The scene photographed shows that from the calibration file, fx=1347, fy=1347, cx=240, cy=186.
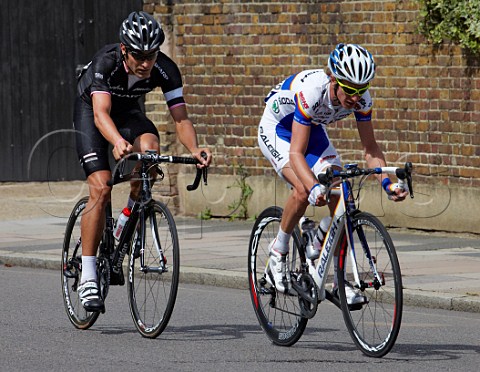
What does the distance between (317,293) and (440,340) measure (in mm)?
1025

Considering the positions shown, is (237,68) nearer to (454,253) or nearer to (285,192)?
(285,192)

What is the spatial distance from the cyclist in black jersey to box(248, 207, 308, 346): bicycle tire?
2.15ft

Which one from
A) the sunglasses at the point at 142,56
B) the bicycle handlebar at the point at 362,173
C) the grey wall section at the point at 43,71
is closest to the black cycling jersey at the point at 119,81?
the sunglasses at the point at 142,56

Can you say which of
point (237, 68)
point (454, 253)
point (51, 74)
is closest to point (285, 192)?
point (237, 68)

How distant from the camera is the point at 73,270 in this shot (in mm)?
9328

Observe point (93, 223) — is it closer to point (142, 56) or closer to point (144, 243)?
point (144, 243)

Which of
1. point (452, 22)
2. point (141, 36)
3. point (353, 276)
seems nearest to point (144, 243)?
point (141, 36)

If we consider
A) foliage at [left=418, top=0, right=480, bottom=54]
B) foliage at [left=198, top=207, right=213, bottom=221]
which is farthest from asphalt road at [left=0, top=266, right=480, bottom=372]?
foliage at [left=198, top=207, right=213, bottom=221]

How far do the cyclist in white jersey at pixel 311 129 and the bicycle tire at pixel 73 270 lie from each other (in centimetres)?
139

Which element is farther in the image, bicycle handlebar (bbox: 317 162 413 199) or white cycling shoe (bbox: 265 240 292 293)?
white cycling shoe (bbox: 265 240 292 293)

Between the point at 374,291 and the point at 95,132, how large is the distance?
2.21 m

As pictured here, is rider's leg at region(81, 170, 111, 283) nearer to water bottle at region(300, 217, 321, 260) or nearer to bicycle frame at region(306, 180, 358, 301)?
water bottle at region(300, 217, 321, 260)

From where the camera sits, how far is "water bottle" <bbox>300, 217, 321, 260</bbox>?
808 centimetres

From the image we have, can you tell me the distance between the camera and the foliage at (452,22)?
13.5 meters
